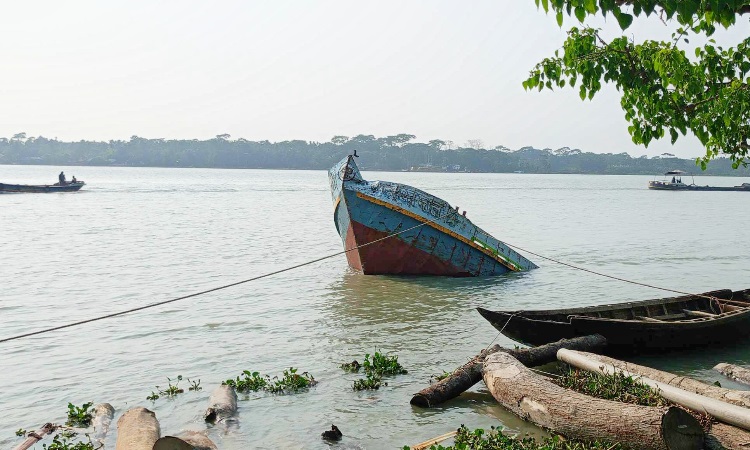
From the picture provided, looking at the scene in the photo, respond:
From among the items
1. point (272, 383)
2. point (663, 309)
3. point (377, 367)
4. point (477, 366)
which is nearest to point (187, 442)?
point (272, 383)

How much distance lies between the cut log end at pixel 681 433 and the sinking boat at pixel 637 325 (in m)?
3.53

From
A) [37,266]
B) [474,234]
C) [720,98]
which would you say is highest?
[720,98]

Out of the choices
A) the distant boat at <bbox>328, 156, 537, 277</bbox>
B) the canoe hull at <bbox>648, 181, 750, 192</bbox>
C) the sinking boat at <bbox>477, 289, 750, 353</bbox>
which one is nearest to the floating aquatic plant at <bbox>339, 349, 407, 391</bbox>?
the sinking boat at <bbox>477, 289, 750, 353</bbox>

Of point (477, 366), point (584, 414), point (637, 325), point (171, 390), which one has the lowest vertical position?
point (171, 390)

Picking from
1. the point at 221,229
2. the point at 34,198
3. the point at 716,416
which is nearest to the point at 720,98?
the point at 716,416

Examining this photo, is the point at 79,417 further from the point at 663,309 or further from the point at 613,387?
the point at 663,309

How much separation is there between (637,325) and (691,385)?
2016 mm

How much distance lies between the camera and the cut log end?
6006 millimetres

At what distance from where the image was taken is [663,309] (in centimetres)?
1141

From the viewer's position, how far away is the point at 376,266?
60.1 ft

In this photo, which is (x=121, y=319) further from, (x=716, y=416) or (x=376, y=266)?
(x=716, y=416)

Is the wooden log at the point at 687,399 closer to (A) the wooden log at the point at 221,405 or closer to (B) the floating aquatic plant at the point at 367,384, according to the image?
(B) the floating aquatic plant at the point at 367,384

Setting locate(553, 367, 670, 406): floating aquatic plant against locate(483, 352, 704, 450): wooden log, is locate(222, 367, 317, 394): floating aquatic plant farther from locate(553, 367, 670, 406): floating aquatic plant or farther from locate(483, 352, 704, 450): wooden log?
locate(553, 367, 670, 406): floating aquatic plant

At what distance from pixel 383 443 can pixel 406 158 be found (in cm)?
15422
